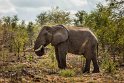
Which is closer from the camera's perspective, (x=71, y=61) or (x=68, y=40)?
(x=68, y=40)

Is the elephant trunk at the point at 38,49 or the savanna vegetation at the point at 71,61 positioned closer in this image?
the savanna vegetation at the point at 71,61

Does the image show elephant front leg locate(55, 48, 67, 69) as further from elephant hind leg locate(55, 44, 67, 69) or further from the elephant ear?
the elephant ear

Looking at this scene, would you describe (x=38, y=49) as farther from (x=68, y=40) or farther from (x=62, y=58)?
(x=68, y=40)

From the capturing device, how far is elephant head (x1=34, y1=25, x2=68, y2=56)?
17.9m

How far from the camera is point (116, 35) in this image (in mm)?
23609

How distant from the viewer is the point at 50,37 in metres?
18.2

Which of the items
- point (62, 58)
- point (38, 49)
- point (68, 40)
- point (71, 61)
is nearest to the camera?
point (62, 58)

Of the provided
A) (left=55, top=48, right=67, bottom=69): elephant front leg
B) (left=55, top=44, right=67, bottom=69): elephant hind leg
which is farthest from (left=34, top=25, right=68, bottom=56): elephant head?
(left=55, top=48, right=67, bottom=69): elephant front leg

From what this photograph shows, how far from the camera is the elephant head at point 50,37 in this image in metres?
17.9

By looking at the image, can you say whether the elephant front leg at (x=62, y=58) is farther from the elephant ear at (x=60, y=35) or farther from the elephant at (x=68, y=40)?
the elephant ear at (x=60, y=35)

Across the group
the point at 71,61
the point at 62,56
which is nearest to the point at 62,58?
the point at 62,56

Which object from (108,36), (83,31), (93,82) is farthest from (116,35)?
(93,82)

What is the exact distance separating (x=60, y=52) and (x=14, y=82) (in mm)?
6401

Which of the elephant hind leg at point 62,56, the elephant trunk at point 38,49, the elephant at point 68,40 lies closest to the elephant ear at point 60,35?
the elephant at point 68,40
